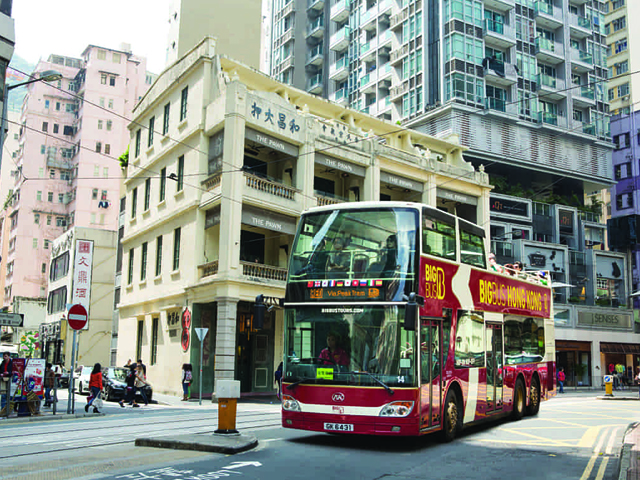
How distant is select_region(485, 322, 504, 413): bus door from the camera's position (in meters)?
14.4

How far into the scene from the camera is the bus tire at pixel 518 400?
635 inches

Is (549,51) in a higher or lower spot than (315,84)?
lower

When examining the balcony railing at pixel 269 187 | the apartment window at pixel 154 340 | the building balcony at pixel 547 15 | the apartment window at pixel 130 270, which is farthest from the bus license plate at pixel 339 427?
the building balcony at pixel 547 15

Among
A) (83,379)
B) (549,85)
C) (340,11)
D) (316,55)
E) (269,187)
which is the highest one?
(340,11)

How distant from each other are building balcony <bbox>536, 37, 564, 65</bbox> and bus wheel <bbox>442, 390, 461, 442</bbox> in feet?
156

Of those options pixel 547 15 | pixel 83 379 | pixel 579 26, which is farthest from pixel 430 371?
pixel 579 26

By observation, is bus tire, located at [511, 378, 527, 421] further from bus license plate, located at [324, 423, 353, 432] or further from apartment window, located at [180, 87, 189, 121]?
apartment window, located at [180, 87, 189, 121]

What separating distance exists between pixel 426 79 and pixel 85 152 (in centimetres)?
4497

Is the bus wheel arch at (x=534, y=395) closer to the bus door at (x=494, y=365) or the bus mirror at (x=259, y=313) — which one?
the bus door at (x=494, y=365)

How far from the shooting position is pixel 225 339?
86.1ft

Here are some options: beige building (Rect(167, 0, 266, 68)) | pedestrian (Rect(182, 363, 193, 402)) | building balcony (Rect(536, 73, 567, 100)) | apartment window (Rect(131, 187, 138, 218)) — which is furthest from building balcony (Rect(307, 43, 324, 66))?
pedestrian (Rect(182, 363, 193, 402))

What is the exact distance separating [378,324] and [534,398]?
8.55 metres

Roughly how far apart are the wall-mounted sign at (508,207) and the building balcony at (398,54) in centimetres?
1435

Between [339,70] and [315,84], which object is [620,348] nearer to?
[339,70]
